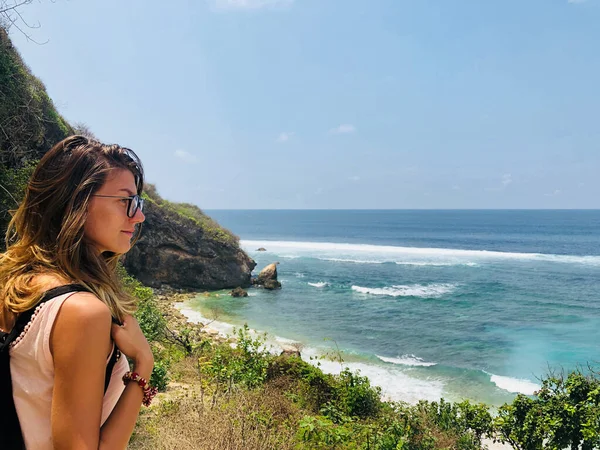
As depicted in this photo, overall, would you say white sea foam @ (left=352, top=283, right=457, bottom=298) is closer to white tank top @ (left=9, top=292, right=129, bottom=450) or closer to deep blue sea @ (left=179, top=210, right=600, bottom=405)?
deep blue sea @ (left=179, top=210, right=600, bottom=405)

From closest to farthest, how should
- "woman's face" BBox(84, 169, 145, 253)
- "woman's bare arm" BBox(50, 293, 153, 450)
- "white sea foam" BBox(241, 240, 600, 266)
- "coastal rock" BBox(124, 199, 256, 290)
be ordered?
"woman's bare arm" BBox(50, 293, 153, 450) < "woman's face" BBox(84, 169, 145, 253) < "coastal rock" BBox(124, 199, 256, 290) < "white sea foam" BBox(241, 240, 600, 266)

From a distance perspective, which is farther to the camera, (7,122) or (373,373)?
(373,373)

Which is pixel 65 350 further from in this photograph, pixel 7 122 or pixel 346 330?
pixel 346 330

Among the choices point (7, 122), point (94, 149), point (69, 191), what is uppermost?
point (7, 122)

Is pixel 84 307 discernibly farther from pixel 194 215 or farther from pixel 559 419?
pixel 194 215

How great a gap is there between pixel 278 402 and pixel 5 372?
6.64 metres

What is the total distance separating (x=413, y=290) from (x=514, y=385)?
1642 cm

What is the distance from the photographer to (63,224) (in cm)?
136

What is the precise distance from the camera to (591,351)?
63.6 feet

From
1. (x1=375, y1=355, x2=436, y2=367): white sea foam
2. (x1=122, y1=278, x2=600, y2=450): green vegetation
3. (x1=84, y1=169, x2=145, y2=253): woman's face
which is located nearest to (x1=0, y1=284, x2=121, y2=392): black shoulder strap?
(x1=84, y1=169, x2=145, y2=253): woman's face

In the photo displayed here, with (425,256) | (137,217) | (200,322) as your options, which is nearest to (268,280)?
(200,322)

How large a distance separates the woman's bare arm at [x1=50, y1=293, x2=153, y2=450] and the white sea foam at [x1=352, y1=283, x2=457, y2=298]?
100ft

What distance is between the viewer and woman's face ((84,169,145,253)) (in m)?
1.42

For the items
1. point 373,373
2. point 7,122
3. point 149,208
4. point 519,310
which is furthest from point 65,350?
point 519,310
